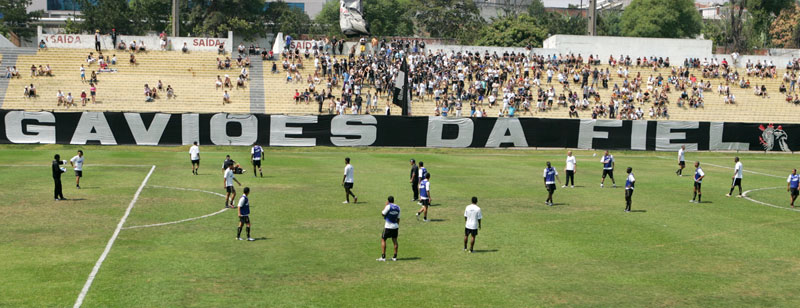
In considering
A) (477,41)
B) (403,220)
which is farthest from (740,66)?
(403,220)

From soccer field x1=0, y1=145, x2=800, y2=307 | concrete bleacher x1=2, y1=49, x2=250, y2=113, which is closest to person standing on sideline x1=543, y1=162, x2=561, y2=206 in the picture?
soccer field x1=0, y1=145, x2=800, y2=307

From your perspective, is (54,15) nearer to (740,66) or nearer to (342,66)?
(342,66)

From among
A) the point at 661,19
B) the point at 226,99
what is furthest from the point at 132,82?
the point at 661,19

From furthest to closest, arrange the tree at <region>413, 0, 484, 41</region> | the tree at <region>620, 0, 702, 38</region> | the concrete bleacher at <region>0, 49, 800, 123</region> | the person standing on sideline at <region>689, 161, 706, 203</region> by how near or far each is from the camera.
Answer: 1. the tree at <region>620, 0, 702, 38</region>
2. the tree at <region>413, 0, 484, 41</region>
3. the concrete bleacher at <region>0, 49, 800, 123</region>
4. the person standing on sideline at <region>689, 161, 706, 203</region>

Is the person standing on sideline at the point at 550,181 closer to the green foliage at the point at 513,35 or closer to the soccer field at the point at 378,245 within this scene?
the soccer field at the point at 378,245

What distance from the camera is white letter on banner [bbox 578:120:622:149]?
195ft

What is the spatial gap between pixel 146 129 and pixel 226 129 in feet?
19.3

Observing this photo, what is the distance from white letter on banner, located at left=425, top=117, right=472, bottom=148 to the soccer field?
58.4ft

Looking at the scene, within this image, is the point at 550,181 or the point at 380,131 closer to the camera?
the point at 550,181

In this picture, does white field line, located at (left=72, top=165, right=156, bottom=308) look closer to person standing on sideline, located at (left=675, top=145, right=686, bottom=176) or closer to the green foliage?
person standing on sideline, located at (left=675, top=145, right=686, bottom=176)

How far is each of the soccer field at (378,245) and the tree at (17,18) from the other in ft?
312

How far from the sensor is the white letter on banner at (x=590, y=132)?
59.3 metres

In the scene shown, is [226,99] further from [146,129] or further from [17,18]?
[17,18]

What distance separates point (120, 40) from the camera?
252 ft
